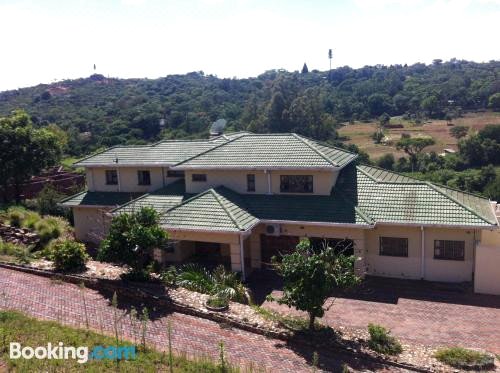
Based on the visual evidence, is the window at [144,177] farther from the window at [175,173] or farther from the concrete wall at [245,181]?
the concrete wall at [245,181]

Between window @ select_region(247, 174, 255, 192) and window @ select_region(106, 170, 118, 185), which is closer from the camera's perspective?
window @ select_region(247, 174, 255, 192)

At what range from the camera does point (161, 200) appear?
2531 centimetres

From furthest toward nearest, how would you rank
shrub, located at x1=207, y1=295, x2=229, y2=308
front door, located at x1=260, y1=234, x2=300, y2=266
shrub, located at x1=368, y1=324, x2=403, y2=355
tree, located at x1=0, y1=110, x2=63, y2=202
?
1. tree, located at x1=0, y1=110, x2=63, y2=202
2. front door, located at x1=260, y1=234, x2=300, y2=266
3. shrub, located at x1=207, y1=295, x2=229, y2=308
4. shrub, located at x1=368, y1=324, x2=403, y2=355

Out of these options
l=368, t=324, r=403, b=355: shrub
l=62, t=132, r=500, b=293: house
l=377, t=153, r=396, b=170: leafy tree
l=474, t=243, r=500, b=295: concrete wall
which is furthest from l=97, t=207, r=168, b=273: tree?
l=377, t=153, r=396, b=170: leafy tree

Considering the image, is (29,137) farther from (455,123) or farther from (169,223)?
(455,123)

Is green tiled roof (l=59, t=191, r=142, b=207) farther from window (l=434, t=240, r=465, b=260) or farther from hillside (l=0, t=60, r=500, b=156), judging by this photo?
hillside (l=0, t=60, r=500, b=156)

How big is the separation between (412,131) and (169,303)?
86639mm

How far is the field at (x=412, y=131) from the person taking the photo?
7900 cm

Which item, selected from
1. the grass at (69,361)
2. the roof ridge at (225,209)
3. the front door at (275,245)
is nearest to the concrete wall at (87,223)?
the roof ridge at (225,209)

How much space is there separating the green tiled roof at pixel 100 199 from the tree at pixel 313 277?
14691 millimetres

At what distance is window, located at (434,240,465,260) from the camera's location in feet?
69.3

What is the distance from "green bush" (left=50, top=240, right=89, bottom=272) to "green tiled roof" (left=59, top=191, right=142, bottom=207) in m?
7.74

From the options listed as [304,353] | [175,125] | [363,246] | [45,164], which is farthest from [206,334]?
[175,125]

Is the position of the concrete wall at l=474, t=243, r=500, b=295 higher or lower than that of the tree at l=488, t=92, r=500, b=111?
lower
